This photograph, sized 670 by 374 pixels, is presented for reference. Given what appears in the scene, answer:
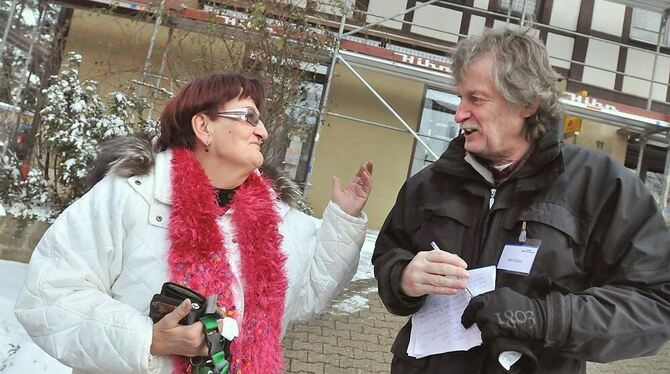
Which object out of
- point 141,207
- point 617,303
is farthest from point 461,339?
point 141,207

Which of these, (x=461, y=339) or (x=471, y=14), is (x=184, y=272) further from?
(x=471, y=14)

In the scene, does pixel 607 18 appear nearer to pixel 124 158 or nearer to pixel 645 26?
pixel 645 26

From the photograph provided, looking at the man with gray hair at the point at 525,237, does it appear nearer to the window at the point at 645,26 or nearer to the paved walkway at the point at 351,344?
the paved walkway at the point at 351,344

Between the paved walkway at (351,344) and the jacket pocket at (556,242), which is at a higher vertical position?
the jacket pocket at (556,242)

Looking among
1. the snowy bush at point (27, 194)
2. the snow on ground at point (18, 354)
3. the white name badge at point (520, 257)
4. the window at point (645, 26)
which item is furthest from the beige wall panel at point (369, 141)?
the white name badge at point (520, 257)

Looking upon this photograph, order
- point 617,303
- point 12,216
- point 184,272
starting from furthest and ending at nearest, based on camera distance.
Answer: point 12,216
point 184,272
point 617,303

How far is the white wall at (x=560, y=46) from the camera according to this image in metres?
10.2

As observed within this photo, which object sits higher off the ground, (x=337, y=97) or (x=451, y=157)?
(x=337, y=97)

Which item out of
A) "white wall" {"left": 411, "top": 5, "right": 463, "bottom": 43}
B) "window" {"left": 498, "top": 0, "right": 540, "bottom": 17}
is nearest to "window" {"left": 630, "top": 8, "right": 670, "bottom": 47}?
"window" {"left": 498, "top": 0, "right": 540, "bottom": 17}

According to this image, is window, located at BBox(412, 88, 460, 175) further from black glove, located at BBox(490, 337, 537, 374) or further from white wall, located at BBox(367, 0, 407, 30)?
black glove, located at BBox(490, 337, 537, 374)

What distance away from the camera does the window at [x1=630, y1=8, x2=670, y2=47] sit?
409 inches

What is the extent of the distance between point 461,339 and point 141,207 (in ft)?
3.69

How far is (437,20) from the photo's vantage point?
33.3 feet

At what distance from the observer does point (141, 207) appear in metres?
1.71
